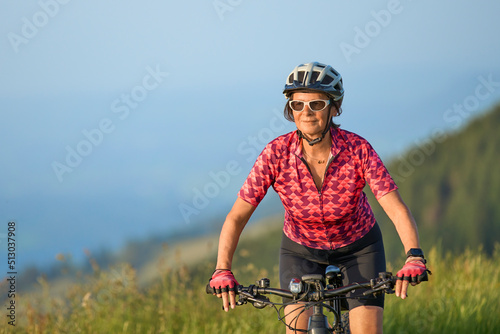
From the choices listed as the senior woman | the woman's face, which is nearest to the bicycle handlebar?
the senior woman

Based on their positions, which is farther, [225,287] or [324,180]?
[324,180]

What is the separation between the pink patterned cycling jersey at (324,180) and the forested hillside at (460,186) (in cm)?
909

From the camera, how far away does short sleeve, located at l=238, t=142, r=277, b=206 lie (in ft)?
14.1

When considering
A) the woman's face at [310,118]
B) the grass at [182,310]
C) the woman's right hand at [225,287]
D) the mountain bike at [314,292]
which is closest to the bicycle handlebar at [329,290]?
the mountain bike at [314,292]

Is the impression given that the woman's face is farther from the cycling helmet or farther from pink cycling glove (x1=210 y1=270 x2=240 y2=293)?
pink cycling glove (x1=210 y1=270 x2=240 y2=293)

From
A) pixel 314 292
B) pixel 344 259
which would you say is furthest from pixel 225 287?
pixel 344 259

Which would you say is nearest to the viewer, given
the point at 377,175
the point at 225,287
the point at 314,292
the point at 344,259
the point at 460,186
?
the point at 314,292

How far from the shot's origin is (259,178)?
4.29 meters

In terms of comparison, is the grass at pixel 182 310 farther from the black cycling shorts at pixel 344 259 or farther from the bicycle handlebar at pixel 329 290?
the bicycle handlebar at pixel 329 290

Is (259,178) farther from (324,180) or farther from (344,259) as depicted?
(344,259)

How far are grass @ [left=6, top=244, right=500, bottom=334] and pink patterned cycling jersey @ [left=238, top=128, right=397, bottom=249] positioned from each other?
2.45m

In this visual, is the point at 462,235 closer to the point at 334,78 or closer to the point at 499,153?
the point at 499,153

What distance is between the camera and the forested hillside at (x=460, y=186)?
15039 millimetres

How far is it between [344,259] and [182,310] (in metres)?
2.86
